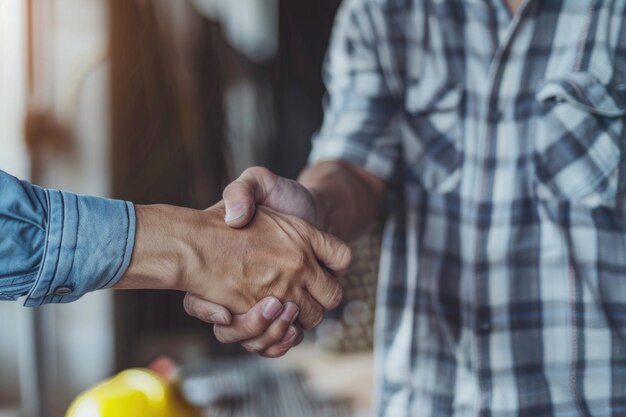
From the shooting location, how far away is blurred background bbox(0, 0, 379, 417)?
1.13 meters

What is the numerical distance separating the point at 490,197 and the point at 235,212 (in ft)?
1.33

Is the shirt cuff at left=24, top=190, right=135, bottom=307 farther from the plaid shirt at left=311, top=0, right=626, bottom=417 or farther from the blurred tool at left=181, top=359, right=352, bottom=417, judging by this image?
the blurred tool at left=181, top=359, right=352, bottom=417

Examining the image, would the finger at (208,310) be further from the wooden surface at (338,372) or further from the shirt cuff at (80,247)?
the wooden surface at (338,372)

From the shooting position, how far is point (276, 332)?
2.64ft

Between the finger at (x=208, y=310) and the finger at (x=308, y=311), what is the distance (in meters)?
0.09

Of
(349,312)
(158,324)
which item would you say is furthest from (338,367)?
(158,324)

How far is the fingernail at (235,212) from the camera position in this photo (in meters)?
0.79

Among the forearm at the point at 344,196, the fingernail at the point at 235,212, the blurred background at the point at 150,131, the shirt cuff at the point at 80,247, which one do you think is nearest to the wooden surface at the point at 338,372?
the blurred background at the point at 150,131

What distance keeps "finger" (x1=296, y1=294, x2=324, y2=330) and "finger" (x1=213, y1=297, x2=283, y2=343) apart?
0.03m

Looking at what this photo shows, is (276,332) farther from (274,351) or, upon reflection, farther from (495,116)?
(495,116)

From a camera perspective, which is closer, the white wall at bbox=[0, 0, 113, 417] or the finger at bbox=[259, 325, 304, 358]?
the finger at bbox=[259, 325, 304, 358]

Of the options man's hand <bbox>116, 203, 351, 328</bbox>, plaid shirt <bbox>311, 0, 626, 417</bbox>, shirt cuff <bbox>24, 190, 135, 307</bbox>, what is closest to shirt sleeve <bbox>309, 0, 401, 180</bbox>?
plaid shirt <bbox>311, 0, 626, 417</bbox>

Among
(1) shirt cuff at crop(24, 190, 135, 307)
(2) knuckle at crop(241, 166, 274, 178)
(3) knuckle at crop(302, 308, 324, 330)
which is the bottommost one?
(3) knuckle at crop(302, 308, 324, 330)

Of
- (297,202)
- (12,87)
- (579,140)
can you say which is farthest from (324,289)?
(12,87)
